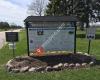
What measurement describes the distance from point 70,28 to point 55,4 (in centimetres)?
3239

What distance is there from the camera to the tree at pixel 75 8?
46.8m

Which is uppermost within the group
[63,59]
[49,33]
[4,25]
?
[49,33]

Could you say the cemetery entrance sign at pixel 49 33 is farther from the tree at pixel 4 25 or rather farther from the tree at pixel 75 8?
the tree at pixel 4 25

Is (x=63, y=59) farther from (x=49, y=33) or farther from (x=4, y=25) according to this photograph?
(x=4, y=25)

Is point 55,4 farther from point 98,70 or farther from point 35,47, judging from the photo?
point 98,70

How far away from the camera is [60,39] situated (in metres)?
15.0

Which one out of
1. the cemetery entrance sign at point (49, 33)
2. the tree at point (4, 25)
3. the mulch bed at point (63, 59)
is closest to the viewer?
the mulch bed at point (63, 59)

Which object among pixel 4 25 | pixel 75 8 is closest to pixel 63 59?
pixel 75 8

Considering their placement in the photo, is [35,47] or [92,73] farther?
[35,47]

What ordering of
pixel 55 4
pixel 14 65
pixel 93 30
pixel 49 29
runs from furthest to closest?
pixel 55 4 → pixel 93 30 → pixel 49 29 → pixel 14 65

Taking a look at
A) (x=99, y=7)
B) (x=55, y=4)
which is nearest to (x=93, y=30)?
(x=55, y=4)

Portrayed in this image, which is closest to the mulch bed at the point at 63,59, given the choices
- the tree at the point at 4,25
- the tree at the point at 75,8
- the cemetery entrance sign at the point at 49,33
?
the cemetery entrance sign at the point at 49,33

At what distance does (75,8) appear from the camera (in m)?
48.3

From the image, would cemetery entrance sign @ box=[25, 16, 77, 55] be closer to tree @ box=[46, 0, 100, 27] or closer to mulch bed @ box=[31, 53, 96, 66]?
mulch bed @ box=[31, 53, 96, 66]
